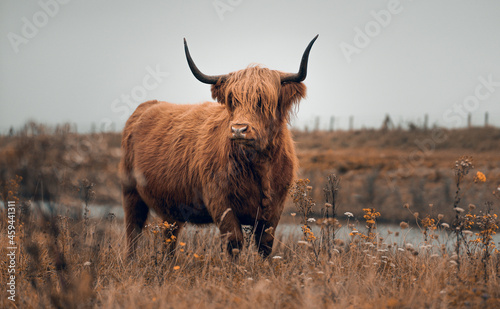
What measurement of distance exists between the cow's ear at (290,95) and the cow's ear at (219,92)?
0.62 metres

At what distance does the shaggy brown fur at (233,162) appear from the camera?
12.9 feet

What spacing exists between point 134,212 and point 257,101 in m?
2.61

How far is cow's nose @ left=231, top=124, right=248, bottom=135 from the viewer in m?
3.47

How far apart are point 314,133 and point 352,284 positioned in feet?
85.6

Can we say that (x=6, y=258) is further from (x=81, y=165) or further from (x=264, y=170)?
(x=264, y=170)

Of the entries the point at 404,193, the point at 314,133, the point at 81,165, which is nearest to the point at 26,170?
the point at 81,165

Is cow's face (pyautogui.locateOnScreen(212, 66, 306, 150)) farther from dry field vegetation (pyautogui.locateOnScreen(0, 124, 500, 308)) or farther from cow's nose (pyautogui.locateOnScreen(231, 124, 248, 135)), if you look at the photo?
dry field vegetation (pyautogui.locateOnScreen(0, 124, 500, 308))

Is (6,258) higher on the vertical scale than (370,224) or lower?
lower

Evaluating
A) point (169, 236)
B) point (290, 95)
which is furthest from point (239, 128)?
point (169, 236)

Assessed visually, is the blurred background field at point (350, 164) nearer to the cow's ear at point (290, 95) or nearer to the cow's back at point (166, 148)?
the cow's back at point (166, 148)

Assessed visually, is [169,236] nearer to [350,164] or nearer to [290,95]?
[290,95]

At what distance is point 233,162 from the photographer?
3982 millimetres

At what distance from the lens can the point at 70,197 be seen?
2875mm

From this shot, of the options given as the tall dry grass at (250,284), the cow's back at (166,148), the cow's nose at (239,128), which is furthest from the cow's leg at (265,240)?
the cow's nose at (239,128)
